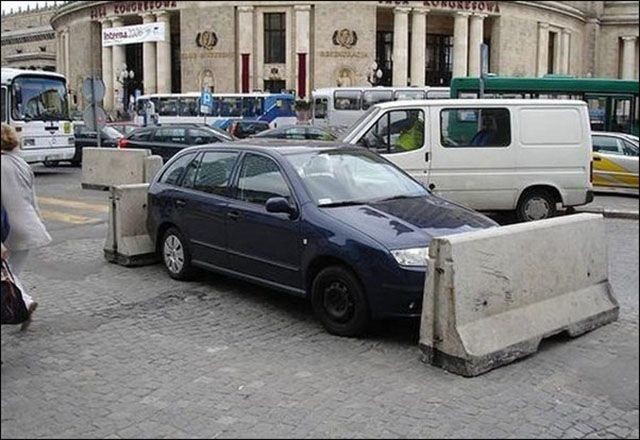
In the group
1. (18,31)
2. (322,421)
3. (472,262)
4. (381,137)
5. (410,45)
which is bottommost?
(322,421)

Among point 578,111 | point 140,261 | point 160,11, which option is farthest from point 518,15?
point 140,261

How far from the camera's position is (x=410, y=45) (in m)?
66.3

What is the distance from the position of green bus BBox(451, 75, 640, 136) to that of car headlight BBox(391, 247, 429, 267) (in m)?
18.8

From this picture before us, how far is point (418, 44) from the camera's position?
2579 inches

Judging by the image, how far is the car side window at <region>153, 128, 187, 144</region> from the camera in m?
24.2

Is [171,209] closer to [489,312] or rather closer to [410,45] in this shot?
[489,312]

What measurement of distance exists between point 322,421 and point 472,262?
5.58 ft

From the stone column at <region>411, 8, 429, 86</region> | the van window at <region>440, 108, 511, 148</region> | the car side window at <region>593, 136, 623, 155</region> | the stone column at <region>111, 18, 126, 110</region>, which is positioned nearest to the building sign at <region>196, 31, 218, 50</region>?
the stone column at <region>111, 18, 126, 110</region>

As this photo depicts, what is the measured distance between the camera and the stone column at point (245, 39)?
2477 inches

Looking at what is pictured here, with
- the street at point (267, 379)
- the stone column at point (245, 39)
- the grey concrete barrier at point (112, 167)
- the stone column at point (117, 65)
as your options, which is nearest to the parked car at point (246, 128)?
the grey concrete barrier at point (112, 167)

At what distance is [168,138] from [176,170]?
1584 centimetres

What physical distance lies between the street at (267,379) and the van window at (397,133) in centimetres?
493

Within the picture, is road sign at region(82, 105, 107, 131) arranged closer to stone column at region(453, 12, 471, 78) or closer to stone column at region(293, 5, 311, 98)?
stone column at region(293, 5, 311, 98)

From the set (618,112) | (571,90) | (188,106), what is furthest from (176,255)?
(188,106)
